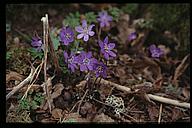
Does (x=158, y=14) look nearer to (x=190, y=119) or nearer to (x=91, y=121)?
(x=190, y=119)

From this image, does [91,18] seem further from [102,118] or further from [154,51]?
[102,118]

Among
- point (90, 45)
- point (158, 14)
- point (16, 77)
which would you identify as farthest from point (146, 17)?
point (16, 77)

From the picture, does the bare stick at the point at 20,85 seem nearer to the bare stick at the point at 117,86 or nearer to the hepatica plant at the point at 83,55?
the hepatica plant at the point at 83,55

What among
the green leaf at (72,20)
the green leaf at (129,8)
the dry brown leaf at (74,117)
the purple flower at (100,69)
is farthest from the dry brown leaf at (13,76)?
the green leaf at (129,8)

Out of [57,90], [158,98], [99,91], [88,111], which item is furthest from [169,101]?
[57,90]

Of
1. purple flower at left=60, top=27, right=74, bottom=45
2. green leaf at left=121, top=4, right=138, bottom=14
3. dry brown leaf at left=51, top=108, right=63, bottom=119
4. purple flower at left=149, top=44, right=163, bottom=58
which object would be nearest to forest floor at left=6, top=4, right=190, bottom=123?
dry brown leaf at left=51, top=108, right=63, bottom=119

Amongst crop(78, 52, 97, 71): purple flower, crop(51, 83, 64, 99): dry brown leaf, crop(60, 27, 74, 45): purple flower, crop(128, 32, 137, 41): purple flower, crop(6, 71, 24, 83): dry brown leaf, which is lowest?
crop(51, 83, 64, 99): dry brown leaf

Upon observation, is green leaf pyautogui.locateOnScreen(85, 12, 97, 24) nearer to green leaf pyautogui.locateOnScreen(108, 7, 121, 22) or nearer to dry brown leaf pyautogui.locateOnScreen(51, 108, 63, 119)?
green leaf pyautogui.locateOnScreen(108, 7, 121, 22)

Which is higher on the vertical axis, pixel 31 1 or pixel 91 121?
pixel 31 1
